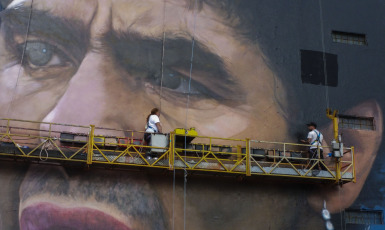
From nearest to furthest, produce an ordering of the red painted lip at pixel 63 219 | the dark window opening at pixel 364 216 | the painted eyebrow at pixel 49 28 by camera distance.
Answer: the red painted lip at pixel 63 219 < the painted eyebrow at pixel 49 28 < the dark window opening at pixel 364 216

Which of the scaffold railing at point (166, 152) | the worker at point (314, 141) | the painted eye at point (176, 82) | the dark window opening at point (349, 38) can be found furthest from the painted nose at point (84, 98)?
the dark window opening at point (349, 38)

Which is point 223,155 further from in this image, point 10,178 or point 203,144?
point 10,178

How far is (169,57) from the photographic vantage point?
2608 centimetres

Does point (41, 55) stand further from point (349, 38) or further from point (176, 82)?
point (349, 38)

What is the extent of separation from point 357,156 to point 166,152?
801 cm

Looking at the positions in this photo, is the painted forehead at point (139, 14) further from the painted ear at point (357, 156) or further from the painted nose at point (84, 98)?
the painted ear at point (357, 156)

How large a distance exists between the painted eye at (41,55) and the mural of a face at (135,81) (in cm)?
4

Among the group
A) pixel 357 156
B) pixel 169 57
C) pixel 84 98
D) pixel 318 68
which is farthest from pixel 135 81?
pixel 357 156

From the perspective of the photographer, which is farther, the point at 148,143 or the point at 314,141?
the point at 314,141

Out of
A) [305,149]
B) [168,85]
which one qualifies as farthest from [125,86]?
[305,149]

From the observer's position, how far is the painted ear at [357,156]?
25.5 meters

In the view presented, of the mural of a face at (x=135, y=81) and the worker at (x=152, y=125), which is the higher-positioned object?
the mural of a face at (x=135, y=81)

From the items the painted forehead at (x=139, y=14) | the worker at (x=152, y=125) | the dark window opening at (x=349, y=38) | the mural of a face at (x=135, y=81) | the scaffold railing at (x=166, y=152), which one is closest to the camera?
the scaffold railing at (x=166, y=152)

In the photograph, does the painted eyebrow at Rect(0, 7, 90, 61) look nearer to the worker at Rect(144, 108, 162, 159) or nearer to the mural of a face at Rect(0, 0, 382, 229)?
the mural of a face at Rect(0, 0, 382, 229)
